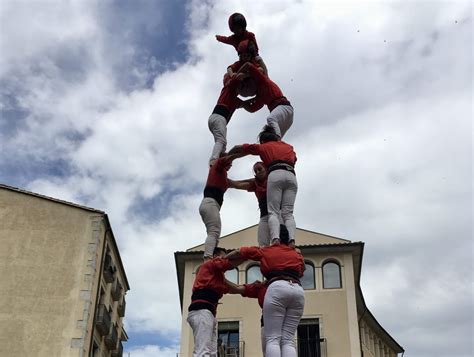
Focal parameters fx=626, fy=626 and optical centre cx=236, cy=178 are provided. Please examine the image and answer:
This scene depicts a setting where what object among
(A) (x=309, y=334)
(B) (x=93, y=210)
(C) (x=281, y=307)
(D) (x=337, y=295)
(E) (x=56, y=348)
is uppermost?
(B) (x=93, y=210)

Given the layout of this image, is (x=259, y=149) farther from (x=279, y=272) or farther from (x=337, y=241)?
(x=337, y=241)

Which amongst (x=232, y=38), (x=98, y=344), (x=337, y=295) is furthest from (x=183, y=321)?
(x=232, y=38)

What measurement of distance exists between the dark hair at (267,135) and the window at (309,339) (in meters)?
19.7

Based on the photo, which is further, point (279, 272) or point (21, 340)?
point (21, 340)

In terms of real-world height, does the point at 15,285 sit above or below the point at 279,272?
above

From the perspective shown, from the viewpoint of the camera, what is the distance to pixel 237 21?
1021 cm

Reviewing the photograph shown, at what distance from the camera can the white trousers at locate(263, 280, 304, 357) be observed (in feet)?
24.4

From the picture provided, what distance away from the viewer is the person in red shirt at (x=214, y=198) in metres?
9.01

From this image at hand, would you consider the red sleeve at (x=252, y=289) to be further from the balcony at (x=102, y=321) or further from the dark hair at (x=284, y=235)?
the balcony at (x=102, y=321)

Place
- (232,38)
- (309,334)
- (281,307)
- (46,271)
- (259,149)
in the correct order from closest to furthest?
(281,307) < (259,149) < (232,38) < (46,271) < (309,334)

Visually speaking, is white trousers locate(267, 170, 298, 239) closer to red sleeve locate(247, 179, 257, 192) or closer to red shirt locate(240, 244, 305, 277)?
red shirt locate(240, 244, 305, 277)

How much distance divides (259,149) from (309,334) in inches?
805

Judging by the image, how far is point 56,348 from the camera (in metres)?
21.8

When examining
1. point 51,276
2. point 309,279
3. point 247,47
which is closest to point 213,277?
point 247,47
